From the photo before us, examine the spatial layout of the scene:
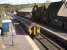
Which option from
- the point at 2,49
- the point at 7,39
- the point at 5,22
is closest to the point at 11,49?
the point at 2,49

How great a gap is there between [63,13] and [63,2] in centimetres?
262

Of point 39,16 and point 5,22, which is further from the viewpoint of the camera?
point 39,16

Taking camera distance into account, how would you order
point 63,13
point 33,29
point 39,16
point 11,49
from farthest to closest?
point 39,16
point 63,13
point 33,29
point 11,49

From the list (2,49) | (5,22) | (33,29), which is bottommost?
(33,29)

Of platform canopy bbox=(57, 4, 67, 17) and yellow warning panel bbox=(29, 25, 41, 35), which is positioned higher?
platform canopy bbox=(57, 4, 67, 17)

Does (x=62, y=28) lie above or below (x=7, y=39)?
below

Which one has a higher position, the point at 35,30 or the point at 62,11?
the point at 62,11

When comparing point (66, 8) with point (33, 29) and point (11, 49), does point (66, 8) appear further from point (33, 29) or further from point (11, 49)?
point (11, 49)

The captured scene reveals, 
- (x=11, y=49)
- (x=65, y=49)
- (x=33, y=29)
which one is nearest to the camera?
(x=11, y=49)

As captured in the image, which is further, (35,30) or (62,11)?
(62,11)

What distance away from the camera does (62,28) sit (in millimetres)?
26375

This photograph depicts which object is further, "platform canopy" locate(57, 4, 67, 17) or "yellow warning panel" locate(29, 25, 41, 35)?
"platform canopy" locate(57, 4, 67, 17)

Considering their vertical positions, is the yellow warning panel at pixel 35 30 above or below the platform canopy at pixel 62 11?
below

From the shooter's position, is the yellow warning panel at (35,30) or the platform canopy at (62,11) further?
the platform canopy at (62,11)
